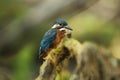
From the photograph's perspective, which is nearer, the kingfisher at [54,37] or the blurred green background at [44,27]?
the kingfisher at [54,37]

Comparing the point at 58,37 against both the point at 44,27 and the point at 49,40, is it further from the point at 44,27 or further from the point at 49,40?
the point at 44,27

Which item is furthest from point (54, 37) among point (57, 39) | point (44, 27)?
point (44, 27)

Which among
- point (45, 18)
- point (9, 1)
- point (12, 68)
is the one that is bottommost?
point (12, 68)

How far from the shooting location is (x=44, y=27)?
5.76ft

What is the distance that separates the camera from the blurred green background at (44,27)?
1775 mm

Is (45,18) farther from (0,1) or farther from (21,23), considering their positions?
(0,1)

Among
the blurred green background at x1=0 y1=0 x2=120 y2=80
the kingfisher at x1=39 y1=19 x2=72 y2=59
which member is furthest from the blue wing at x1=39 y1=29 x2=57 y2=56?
the blurred green background at x1=0 y1=0 x2=120 y2=80

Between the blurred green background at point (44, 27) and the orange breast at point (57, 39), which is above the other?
the blurred green background at point (44, 27)

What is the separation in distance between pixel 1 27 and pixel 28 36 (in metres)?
0.14

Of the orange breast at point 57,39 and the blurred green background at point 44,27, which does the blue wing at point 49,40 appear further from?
the blurred green background at point 44,27

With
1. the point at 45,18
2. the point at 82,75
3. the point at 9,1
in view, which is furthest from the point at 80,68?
the point at 9,1

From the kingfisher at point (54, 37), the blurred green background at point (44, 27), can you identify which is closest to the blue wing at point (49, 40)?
the kingfisher at point (54, 37)

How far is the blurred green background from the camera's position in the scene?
1.78 m

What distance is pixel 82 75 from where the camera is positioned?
120 cm
